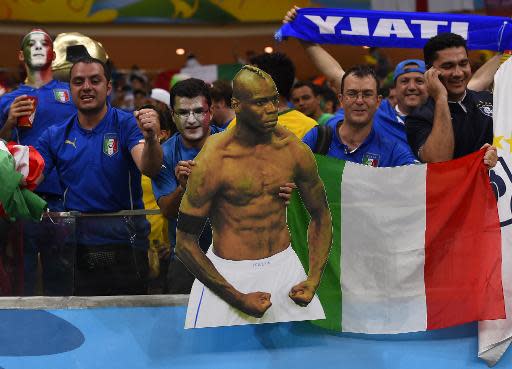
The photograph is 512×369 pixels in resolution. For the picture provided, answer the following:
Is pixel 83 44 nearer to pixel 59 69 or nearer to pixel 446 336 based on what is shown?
pixel 59 69

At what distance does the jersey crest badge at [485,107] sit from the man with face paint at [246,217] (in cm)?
125

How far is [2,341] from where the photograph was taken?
4023 millimetres

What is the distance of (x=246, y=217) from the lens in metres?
3.94

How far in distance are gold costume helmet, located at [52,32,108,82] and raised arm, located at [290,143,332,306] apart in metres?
2.95

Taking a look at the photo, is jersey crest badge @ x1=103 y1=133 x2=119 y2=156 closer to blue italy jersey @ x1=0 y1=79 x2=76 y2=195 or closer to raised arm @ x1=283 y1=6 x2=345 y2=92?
blue italy jersey @ x1=0 y1=79 x2=76 y2=195

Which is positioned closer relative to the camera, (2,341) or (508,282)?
(2,341)

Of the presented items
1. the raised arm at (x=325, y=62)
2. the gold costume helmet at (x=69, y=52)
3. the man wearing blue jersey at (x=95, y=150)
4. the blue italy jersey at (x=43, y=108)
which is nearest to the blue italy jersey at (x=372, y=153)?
the raised arm at (x=325, y=62)

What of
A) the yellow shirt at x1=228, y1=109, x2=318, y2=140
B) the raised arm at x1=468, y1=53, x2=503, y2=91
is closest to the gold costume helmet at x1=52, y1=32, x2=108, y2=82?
the yellow shirt at x1=228, y1=109, x2=318, y2=140

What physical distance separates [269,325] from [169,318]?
0.47 m

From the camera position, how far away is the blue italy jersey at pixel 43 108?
556 cm

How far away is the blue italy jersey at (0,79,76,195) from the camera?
18.2 feet

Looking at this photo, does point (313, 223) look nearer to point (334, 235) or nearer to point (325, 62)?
point (334, 235)

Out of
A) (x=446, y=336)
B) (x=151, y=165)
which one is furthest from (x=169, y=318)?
(x=446, y=336)

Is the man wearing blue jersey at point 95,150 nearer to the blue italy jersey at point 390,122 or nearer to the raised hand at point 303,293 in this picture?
the raised hand at point 303,293
